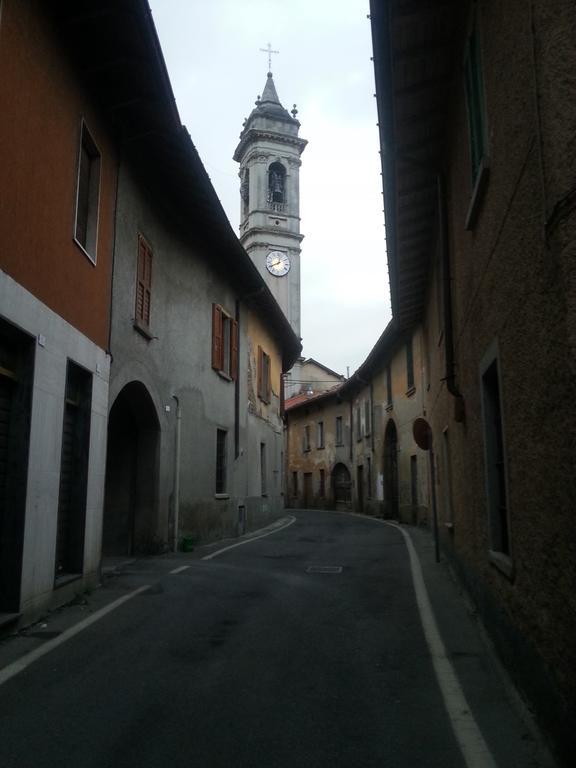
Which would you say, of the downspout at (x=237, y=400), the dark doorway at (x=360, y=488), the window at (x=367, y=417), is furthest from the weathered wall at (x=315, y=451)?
the downspout at (x=237, y=400)

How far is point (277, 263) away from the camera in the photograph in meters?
49.1

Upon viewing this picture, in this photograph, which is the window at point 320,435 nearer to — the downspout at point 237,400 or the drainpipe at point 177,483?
the downspout at point 237,400

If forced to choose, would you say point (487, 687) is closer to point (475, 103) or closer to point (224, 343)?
point (475, 103)

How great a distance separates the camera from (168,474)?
13.5m

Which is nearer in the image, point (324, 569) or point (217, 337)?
point (324, 569)

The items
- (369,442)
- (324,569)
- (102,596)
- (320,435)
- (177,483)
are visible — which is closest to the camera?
(102,596)

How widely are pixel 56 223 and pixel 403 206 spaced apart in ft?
17.2

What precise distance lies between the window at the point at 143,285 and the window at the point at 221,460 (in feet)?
18.4

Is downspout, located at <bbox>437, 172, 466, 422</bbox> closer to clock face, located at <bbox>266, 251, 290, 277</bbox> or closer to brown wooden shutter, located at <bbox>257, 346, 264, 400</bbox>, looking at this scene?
brown wooden shutter, located at <bbox>257, 346, 264, 400</bbox>

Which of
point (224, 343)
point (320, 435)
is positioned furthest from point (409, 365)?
point (320, 435)

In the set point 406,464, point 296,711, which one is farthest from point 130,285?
point 406,464

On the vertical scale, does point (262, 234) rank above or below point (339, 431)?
above

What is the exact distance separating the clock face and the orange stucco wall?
39748 mm

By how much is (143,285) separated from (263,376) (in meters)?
11.2
